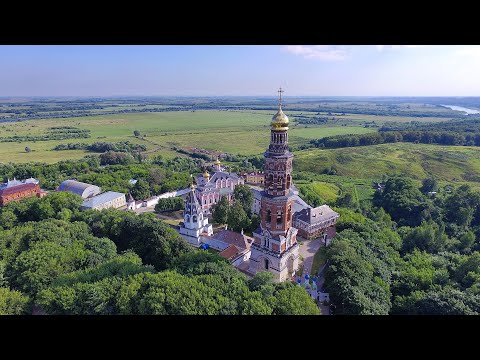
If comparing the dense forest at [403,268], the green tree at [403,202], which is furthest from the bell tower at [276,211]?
the green tree at [403,202]

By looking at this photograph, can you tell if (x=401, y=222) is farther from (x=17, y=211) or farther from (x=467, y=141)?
(x=467, y=141)

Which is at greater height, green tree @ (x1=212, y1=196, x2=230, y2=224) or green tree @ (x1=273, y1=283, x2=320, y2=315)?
green tree @ (x1=273, y1=283, x2=320, y2=315)

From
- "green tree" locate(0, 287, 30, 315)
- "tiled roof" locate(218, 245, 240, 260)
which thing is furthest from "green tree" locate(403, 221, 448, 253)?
"green tree" locate(0, 287, 30, 315)

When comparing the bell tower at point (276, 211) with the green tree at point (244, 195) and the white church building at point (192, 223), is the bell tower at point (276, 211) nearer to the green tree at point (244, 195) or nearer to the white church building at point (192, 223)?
the white church building at point (192, 223)

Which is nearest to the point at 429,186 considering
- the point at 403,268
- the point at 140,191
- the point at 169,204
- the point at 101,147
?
the point at 403,268

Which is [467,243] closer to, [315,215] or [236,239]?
[315,215]

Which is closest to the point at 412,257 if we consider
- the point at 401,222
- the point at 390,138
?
the point at 401,222

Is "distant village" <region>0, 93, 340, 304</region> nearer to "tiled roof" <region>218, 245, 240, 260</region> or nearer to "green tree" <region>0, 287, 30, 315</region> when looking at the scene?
"tiled roof" <region>218, 245, 240, 260</region>
